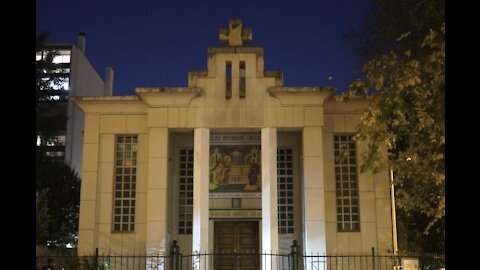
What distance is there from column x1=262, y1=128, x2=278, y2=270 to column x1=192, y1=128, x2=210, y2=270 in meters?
2.16

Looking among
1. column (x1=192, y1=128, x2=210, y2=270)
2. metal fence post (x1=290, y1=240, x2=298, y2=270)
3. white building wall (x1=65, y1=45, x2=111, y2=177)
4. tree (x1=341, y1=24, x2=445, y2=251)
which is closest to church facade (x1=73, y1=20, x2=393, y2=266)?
column (x1=192, y1=128, x2=210, y2=270)

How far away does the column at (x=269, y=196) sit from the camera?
20516 millimetres

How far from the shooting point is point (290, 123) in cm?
2138

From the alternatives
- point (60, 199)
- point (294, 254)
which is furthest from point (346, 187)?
point (60, 199)

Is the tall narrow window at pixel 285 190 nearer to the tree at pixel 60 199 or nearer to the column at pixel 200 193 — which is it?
the column at pixel 200 193

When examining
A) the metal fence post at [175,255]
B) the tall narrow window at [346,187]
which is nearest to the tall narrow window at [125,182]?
the metal fence post at [175,255]

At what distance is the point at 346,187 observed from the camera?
72.8 feet

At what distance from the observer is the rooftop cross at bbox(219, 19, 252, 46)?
22453 millimetres

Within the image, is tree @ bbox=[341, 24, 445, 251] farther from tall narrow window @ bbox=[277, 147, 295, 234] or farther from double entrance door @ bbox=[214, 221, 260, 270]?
double entrance door @ bbox=[214, 221, 260, 270]

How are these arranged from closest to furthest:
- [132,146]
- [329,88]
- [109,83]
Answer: [329,88] < [132,146] < [109,83]

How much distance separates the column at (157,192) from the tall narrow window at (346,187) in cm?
675
